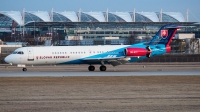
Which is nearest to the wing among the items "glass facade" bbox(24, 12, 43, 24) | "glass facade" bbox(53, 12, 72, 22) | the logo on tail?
the logo on tail

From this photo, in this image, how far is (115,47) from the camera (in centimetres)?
5678

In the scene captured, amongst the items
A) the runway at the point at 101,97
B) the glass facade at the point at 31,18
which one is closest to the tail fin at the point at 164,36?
the runway at the point at 101,97

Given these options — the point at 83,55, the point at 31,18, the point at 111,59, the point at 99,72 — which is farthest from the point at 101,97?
the point at 31,18

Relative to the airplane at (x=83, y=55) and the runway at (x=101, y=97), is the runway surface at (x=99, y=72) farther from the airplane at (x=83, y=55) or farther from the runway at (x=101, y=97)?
the runway at (x=101, y=97)

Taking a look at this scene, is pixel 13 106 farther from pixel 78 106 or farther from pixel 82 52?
pixel 82 52

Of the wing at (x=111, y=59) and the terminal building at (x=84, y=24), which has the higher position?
the terminal building at (x=84, y=24)

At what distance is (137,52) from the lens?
2191 inches

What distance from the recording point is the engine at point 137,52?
182 feet

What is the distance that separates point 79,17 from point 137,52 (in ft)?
399

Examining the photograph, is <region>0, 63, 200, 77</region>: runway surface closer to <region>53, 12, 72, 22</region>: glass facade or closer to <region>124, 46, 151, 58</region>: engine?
<region>124, 46, 151, 58</region>: engine

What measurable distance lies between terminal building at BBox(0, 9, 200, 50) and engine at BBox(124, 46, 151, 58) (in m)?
111

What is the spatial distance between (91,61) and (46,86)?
2098cm

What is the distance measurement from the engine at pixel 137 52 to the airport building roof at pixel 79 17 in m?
117

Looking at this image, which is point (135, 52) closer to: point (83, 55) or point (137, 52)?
point (137, 52)
